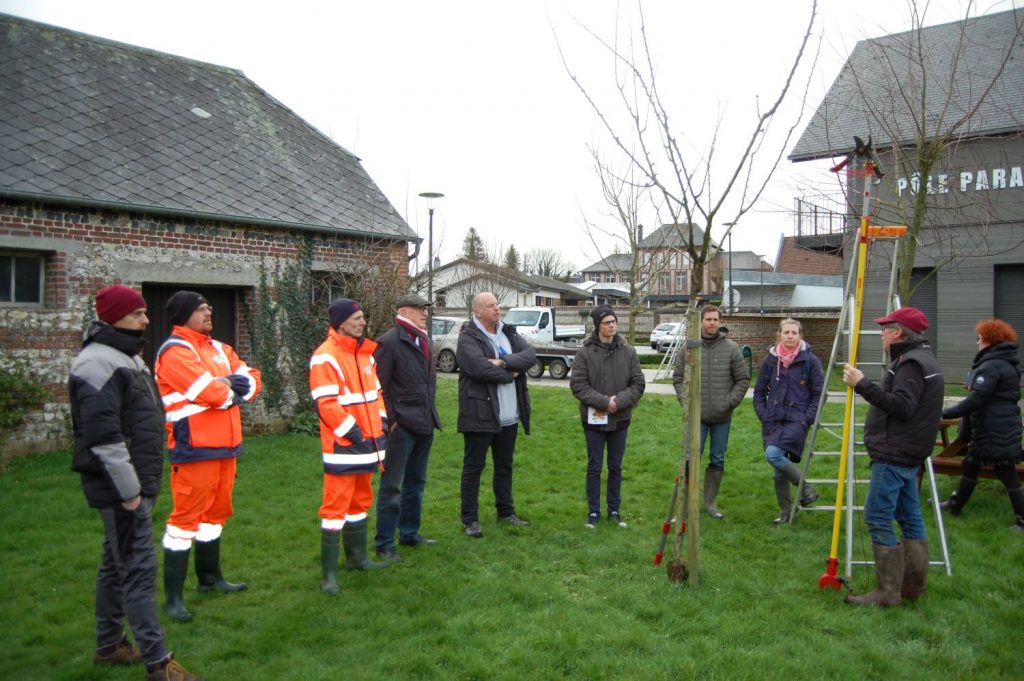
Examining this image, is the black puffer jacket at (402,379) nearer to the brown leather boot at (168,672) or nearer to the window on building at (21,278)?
the brown leather boot at (168,672)

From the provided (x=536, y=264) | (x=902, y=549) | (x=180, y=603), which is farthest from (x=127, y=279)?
(x=536, y=264)

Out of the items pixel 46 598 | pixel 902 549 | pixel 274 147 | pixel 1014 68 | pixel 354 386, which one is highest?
pixel 1014 68

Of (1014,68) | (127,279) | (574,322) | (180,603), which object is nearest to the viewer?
(180,603)

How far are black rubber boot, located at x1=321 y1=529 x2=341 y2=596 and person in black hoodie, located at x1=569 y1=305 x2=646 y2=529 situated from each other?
2291 mm

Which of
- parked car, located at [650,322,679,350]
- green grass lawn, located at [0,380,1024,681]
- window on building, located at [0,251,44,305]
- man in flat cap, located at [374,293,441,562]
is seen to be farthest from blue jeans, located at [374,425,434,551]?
parked car, located at [650,322,679,350]

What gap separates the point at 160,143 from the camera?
10.8 m

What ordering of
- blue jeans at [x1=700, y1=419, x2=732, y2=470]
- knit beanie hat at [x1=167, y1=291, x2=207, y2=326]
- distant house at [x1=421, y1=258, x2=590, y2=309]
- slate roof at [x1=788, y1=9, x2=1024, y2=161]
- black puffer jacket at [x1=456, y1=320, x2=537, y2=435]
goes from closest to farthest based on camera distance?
knit beanie hat at [x1=167, y1=291, x2=207, y2=326]
black puffer jacket at [x1=456, y1=320, x2=537, y2=435]
blue jeans at [x1=700, y1=419, x2=732, y2=470]
slate roof at [x1=788, y1=9, x2=1024, y2=161]
distant house at [x1=421, y1=258, x2=590, y2=309]

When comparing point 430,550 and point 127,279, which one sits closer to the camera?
point 430,550

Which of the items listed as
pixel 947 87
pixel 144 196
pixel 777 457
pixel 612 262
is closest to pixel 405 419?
pixel 777 457

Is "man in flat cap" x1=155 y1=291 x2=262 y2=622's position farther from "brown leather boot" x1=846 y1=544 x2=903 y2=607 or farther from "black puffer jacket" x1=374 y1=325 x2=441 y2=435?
"brown leather boot" x1=846 y1=544 x2=903 y2=607

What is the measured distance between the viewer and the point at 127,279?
31.8 feet

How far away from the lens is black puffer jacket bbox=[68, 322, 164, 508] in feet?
12.3

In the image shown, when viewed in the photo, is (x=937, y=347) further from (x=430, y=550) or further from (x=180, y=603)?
(x=180, y=603)

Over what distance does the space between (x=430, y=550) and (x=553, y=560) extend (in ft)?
3.13
